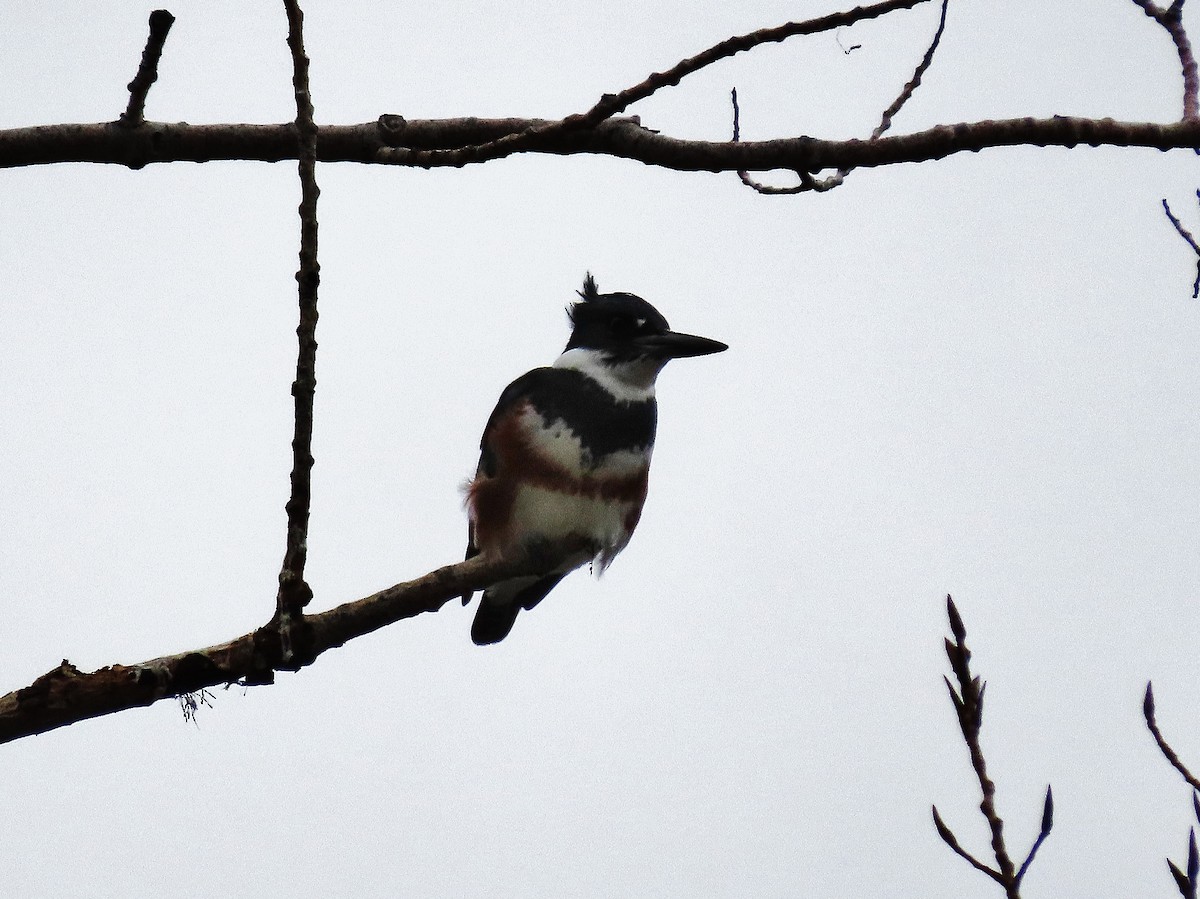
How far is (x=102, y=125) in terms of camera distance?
342cm

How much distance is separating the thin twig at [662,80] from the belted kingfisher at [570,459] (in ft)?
4.47

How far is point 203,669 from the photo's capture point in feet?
9.36

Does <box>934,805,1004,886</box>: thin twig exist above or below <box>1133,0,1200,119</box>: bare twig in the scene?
below

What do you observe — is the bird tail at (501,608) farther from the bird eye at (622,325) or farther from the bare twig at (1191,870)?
the bare twig at (1191,870)

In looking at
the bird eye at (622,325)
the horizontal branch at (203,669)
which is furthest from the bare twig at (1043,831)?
the bird eye at (622,325)

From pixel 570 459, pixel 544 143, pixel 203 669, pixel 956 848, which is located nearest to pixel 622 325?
pixel 570 459

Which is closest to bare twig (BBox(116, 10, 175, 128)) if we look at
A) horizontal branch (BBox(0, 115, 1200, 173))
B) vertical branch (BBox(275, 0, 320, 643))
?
horizontal branch (BBox(0, 115, 1200, 173))

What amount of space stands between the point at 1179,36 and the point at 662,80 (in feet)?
5.02

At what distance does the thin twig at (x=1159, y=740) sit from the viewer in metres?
2.27

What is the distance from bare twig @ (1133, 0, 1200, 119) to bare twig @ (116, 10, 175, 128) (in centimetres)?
246

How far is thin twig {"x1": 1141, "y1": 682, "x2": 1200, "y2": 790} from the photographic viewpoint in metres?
2.27

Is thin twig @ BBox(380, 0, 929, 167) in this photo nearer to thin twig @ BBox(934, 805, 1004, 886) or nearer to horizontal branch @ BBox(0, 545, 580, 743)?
horizontal branch @ BBox(0, 545, 580, 743)

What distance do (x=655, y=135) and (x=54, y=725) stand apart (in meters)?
1.97

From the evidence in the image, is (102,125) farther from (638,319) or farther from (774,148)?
(638,319)
